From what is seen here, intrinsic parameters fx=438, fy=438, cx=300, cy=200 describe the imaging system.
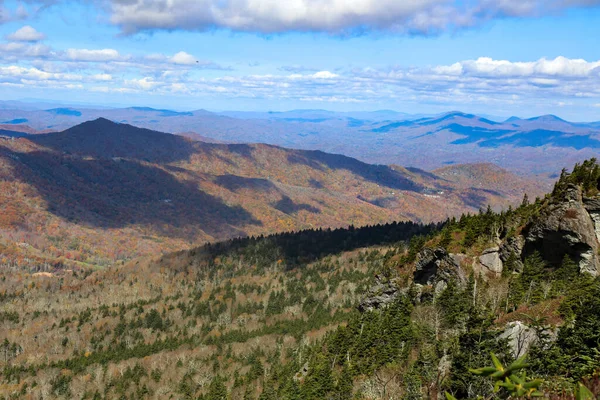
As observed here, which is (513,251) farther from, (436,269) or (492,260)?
(436,269)

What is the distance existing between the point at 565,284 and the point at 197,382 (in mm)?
116376

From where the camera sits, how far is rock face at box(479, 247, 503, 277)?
7031cm

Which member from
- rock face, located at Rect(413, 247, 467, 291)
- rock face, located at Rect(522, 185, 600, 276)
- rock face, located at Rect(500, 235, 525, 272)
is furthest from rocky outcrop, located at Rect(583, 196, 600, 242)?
rock face, located at Rect(413, 247, 467, 291)

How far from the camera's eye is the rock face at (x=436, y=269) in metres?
71.0

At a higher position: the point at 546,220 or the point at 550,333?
the point at 546,220

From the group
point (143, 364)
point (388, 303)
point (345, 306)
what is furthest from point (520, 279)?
point (143, 364)

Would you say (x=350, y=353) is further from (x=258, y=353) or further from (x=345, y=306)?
(x=345, y=306)

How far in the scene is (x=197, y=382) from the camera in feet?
453

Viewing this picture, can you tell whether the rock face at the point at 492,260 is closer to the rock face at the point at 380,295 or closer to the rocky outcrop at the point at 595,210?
the rocky outcrop at the point at 595,210

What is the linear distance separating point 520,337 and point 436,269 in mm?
39555

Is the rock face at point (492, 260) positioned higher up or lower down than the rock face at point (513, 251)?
lower down

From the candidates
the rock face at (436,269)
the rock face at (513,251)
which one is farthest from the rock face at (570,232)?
the rock face at (436,269)

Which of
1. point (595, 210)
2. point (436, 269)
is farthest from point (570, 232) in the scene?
point (436, 269)

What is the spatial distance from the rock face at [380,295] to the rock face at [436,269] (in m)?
5.62
